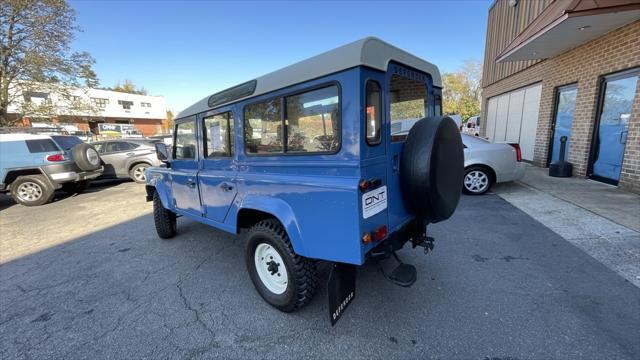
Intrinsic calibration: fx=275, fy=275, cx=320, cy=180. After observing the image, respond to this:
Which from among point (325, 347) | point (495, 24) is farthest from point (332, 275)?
point (495, 24)

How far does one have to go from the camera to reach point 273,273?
2662 mm

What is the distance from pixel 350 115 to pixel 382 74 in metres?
0.45

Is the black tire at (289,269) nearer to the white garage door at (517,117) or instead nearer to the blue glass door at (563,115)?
the blue glass door at (563,115)

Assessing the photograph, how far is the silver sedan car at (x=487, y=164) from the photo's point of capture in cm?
583

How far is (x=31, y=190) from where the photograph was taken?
22.8 ft

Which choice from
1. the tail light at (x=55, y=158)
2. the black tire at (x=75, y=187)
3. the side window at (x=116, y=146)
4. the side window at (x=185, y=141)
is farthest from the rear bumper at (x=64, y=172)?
the side window at (x=185, y=141)

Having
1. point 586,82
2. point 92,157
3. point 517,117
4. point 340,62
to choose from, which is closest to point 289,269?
point 340,62

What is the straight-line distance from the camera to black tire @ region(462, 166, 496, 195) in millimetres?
5945

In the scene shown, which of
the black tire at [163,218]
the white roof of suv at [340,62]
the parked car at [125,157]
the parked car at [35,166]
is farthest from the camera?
the parked car at [125,157]

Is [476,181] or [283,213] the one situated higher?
[283,213]

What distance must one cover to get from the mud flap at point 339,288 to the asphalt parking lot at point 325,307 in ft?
0.95

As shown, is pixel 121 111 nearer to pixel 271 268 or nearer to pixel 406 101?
pixel 271 268

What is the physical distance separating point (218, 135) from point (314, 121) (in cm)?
142

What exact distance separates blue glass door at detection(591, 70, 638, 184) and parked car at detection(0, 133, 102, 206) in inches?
507
